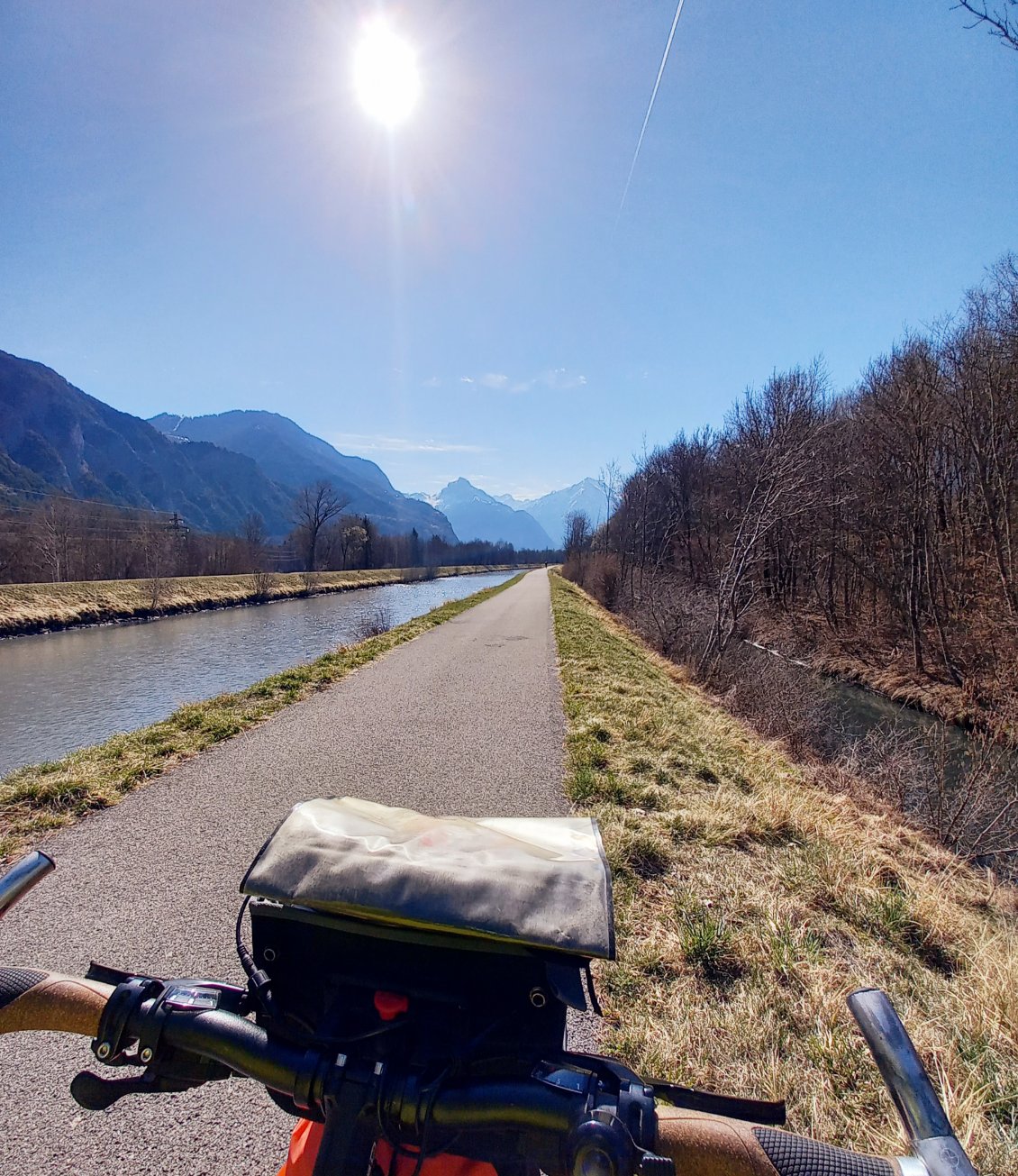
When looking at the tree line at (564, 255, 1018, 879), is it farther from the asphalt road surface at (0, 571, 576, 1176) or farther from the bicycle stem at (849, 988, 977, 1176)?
the bicycle stem at (849, 988, 977, 1176)

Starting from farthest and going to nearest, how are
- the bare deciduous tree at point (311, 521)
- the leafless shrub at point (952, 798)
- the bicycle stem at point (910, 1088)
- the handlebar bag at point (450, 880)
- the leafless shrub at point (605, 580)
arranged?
the bare deciduous tree at point (311, 521) < the leafless shrub at point (605, 580) < the leafless shrub at point (952, 798) < the handlebar bag at point (450, 880) < the bicycle stem at point (910, 1088)

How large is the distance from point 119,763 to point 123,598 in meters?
25.6

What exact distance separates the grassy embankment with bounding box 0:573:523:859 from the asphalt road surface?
0.23 metres

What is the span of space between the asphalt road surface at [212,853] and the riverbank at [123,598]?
2006 centimetres

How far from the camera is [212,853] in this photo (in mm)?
3795

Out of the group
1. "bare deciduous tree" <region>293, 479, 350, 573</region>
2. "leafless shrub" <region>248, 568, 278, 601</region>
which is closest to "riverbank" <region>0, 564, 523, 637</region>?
"leafless shrub" <region>248, 568, 278, 601</region>

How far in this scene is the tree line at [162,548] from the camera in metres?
34.7

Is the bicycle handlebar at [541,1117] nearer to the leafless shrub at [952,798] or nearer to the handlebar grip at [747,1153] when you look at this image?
the handlebar grip at [747,1153]

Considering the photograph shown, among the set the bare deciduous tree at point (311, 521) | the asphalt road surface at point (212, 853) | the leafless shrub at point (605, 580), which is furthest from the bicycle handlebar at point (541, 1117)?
the bare deciduous tree at point (311, 521)

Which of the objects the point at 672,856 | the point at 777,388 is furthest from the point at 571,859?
the point at 777,388

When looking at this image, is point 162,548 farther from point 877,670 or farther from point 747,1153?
point 747,1153

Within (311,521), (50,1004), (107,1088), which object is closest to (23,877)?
(50,1004)

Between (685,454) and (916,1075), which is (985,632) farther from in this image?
(685,454)

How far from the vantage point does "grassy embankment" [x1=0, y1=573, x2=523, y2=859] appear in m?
4.27
